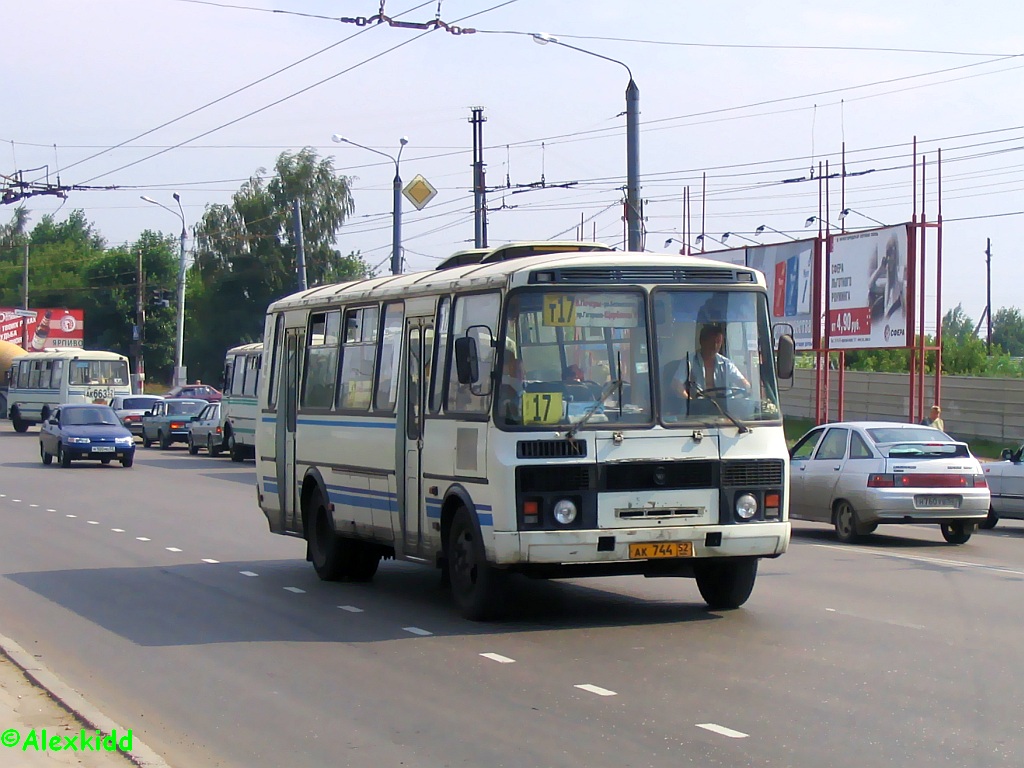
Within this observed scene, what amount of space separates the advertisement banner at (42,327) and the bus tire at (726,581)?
86.6m

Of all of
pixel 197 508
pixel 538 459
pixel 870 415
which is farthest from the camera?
pixel 870 415

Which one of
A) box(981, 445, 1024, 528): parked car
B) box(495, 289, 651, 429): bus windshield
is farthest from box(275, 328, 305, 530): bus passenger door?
box(981, 445, 1024, 528): parked car

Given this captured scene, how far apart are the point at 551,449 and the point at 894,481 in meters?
8.59

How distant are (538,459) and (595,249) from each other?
115 inches

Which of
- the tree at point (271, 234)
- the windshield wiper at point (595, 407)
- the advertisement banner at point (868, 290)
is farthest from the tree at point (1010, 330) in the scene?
the windshield wiper at point (595, 407)

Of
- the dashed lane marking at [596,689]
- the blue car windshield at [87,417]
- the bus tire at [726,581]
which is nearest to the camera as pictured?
the dashed lane marking at [596,689]

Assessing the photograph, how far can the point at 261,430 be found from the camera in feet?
51.2

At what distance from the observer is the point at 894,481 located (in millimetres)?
17797

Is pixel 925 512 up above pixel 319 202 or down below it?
below

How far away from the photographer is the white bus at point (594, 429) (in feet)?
34.4

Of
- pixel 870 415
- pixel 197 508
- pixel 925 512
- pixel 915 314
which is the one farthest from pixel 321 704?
pixel 870 415

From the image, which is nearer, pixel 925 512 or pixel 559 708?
pixel 559 708

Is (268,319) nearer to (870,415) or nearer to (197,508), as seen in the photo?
(197,508)

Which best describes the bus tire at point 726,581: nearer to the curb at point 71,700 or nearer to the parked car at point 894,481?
the curb at point 71,700
